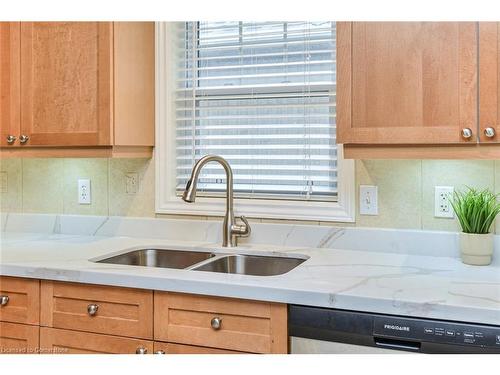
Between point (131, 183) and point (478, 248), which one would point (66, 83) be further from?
point (478, 248)

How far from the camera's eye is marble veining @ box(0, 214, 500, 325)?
4.95 feet

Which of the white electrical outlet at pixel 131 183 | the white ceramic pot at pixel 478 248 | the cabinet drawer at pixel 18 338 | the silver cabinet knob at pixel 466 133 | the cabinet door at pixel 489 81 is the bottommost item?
the cabinet drawer at pixel 18 338

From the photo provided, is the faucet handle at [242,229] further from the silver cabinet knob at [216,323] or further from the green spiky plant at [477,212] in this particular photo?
the green spiky plant at [477,212]

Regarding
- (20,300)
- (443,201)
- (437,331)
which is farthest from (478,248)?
(20,300)

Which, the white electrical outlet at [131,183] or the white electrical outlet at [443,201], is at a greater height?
the white electrical outlet at [131,183]

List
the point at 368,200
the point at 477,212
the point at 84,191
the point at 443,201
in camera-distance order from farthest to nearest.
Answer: the point at 84,191
the point at 368,200
the point at 443,201
the point at 477,212

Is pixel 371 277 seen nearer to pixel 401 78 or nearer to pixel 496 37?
pixel 401 78

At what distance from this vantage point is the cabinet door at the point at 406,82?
5.56ft

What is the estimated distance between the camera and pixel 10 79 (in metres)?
2.33

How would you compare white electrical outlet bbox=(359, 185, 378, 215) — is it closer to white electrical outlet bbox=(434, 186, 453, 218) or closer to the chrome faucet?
white electrical outlet bbox=(434, 186, 453, 218)

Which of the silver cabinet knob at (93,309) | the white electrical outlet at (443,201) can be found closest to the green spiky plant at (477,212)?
the white electrical outlet at (443,201)

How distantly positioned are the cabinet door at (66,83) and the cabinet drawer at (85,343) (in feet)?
2.53

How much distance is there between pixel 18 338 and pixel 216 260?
78 centimetres

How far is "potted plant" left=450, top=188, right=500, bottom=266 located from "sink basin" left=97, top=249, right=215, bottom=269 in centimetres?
100
